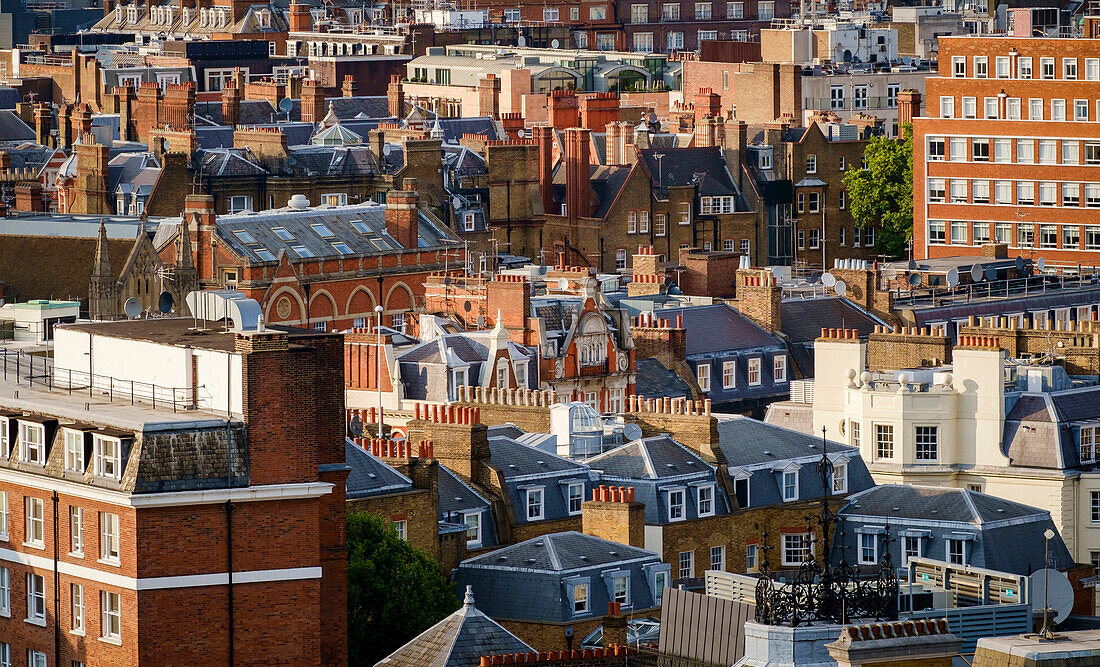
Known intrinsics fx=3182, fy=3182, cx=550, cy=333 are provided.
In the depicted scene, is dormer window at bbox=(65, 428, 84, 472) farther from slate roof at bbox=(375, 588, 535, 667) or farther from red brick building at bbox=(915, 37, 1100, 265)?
red brick building at bbox=(915, 37, 1100, 265)

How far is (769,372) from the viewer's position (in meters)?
126

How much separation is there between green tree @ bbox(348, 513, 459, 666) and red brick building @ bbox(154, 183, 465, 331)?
1973 inches

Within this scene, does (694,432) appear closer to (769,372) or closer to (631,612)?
(631,612)

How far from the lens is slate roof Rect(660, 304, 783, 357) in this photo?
408 ft

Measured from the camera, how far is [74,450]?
6931 cm

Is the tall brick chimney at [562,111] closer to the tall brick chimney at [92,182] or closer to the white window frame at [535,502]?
the tall brick chimney at [92,182]

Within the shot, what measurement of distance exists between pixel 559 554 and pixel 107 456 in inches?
682

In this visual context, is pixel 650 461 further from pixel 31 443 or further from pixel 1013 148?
pixel 1013 148

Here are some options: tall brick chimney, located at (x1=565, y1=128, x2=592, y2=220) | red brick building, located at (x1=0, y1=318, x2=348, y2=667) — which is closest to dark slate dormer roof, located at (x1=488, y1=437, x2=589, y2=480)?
red brick building, located at (x1=0, y1=318, x2=348, y2=667)

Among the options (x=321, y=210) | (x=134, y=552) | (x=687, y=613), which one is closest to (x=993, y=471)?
(x=687, y=613)

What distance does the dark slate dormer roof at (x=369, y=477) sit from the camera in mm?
83688

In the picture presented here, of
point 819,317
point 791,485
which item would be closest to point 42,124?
point 819,317

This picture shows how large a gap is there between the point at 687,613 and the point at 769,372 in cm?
5555

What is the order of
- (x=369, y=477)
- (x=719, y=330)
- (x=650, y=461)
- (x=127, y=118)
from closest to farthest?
(x=369, y=477), (x=650, y=461), (x=719, y=330), (x=127, y=118)
